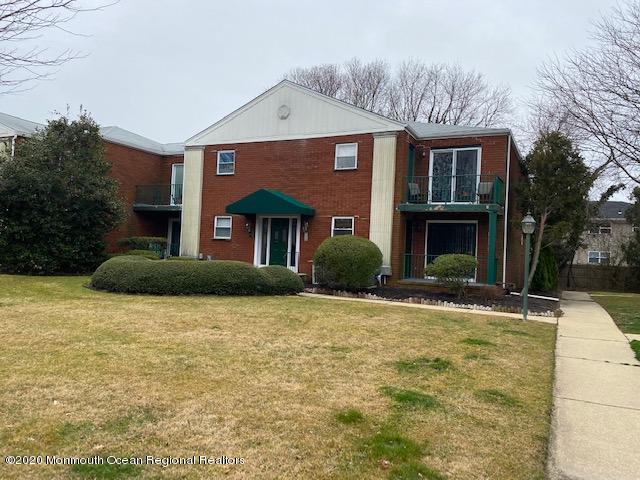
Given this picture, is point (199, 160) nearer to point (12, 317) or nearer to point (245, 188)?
point (245, 188)

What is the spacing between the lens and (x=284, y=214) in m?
18.6

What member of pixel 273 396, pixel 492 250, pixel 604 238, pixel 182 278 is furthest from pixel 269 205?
pixel 604 238

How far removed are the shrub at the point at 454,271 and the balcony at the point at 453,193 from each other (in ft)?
6.43

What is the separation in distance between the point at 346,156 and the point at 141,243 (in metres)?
9.50

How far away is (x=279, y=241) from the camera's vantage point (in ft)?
63.8

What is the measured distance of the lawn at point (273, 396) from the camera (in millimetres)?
3559

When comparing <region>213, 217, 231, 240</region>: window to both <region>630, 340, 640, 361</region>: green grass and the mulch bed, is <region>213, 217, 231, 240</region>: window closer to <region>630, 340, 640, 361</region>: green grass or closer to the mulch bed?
the mulch bed

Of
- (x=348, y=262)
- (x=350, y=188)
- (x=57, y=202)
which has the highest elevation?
(x=350, y=188)

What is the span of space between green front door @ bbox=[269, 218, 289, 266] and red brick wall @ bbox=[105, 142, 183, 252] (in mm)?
7155

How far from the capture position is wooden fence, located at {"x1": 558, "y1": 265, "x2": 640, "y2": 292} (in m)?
31.9

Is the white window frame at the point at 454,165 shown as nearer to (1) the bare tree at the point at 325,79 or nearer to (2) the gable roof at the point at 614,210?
(1) the bare tree at the point at 325,79

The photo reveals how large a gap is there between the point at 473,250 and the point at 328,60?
101 ft

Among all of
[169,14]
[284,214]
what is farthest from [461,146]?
[169,14]

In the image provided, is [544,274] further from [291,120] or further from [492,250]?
[291,120]
